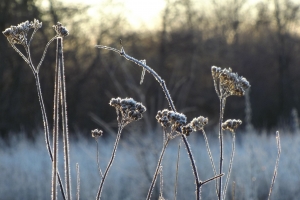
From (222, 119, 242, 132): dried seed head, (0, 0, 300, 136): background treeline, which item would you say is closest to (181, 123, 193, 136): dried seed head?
(222, 119, 242, 132): dried seed head

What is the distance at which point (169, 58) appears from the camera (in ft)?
63.0

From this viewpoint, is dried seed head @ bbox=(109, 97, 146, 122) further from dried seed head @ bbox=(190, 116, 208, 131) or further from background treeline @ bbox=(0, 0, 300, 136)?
background treeline @ bbox=(0, 0, 300, 136)

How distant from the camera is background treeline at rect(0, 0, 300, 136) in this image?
14.9 meters

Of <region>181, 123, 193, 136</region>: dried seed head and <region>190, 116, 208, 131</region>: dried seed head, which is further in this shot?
<region>190, 116, 208, 131</region>: dried seed head

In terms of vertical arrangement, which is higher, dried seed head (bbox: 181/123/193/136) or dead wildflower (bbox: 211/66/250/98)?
dead wildflower (bbox: 211/66/250/98)

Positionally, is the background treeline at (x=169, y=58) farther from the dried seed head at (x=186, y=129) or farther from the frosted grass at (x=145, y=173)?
the dried seed head at (x=186, y=129)

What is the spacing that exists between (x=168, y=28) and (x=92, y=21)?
439cm

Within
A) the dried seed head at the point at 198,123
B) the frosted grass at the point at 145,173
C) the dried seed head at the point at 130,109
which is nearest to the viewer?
the dried seed head at the point at 130,109

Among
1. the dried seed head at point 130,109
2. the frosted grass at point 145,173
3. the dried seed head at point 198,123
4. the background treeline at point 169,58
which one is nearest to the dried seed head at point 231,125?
the dried seed head at point 198,123

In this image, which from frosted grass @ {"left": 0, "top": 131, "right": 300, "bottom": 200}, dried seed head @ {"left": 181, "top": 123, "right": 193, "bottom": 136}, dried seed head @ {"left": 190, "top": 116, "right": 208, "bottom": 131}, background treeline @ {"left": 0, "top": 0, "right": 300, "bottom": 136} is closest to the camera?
dried seed head @ {"left": 181, "top": 123, "right": 193, "bottom": 136}

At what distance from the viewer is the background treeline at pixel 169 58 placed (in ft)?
48.8

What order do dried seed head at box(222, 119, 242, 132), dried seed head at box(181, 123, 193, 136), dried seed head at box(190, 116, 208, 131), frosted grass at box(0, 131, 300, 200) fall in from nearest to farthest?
dried seed head at box(181, 123, 193, 136)
dried seed head at box(190, 116, 208, 131)
dried seed head at box(222, 119, 242, 132)
frosted grass at box(0, 131, 300, 200)

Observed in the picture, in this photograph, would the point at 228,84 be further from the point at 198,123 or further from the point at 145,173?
the point at 145,173

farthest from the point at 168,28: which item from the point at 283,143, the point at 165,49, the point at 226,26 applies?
the point at 283,143
